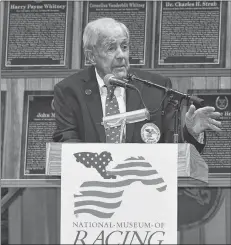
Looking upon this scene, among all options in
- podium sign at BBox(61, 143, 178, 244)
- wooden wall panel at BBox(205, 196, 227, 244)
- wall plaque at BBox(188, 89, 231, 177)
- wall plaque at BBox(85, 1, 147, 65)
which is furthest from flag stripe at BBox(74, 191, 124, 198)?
wooden wall panel at BBox(205, 196, 227, 244)

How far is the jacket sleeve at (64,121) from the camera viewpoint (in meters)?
4.50

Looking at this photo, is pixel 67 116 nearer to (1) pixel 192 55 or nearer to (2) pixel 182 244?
(1) pixel 192 55

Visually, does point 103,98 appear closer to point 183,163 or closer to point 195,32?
point 183,163

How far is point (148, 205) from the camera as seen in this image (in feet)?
11.3

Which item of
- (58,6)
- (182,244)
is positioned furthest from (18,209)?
(58,6)

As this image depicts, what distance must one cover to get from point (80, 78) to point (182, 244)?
2.94 metres

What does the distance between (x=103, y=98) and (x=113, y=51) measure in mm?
272

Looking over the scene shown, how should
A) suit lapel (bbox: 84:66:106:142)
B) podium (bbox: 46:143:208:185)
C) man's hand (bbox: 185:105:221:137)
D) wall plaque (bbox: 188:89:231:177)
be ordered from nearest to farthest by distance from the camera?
podium (bbox: 46:143:208:185), man's hand (bbox: 185:105:221:137), suit lapel (bbox: 84:66:106:142), wall plaque (bbox: 188:89:231:177)

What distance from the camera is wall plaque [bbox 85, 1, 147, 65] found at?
6480mm

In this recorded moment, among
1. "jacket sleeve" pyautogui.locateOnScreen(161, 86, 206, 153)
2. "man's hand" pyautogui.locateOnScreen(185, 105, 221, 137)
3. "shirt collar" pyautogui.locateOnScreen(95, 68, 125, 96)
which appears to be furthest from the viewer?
"shirt collar" pyautogui.locateOnScreen(95, 68, 125, 96)

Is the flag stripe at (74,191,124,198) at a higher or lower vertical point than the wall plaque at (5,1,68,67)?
lower

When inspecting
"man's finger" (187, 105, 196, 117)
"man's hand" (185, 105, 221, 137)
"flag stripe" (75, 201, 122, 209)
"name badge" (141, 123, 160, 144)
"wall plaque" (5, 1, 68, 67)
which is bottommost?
"flag stripe" (75, 201, 122, 209)

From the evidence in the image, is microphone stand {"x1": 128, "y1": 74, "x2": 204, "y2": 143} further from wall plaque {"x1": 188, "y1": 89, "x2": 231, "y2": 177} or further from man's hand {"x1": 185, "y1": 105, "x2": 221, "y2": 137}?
wall plaque {"x1": 188, "y1": 89, "x2": 231, "y2": 177}

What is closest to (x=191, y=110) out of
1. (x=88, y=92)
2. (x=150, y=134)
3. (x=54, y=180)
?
(x=150, y=134)
